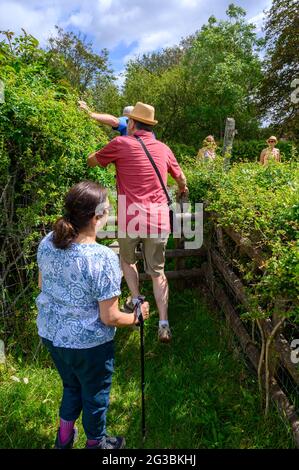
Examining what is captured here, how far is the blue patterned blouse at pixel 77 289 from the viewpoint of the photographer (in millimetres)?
1938

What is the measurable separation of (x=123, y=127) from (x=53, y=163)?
1799 millimetres

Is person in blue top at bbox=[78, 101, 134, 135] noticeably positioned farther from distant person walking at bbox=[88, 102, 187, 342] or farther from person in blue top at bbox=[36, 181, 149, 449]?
person in blue top at bbox=[36, 181, 149, 449]

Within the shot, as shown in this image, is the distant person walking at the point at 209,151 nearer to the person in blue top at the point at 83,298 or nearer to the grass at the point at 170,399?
the grass at the point at 170,399

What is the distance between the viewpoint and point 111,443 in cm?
244

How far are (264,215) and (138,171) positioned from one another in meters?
1.06

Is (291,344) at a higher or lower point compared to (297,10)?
lower

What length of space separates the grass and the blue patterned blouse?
0.94m

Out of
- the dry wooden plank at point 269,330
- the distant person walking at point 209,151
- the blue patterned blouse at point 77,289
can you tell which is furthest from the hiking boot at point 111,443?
the distant person walking at point 209,151

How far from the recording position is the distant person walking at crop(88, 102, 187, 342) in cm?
317

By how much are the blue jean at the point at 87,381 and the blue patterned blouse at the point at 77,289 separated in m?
0.06

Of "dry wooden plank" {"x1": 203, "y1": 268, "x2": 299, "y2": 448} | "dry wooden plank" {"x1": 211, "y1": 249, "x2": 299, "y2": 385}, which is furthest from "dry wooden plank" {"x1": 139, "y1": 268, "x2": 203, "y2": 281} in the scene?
"dry wooden plank" {"x1": 211, "y1": 249, "x2": 299, "y2": 385}

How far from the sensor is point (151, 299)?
439cm
